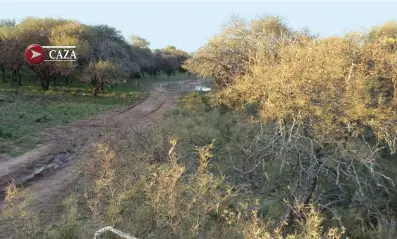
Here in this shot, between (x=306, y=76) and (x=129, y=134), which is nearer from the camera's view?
(x=306, y=76)

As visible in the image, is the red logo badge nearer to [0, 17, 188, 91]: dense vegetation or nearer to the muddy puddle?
[0, 17, 188, 91]: dense vegetation

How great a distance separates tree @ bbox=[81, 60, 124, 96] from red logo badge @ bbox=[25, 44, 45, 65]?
3.59m

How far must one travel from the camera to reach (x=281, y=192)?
10.4 m

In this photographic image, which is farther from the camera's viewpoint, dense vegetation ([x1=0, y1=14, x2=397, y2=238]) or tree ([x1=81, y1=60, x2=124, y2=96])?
tree ([x1=81, y1=60, x2=124, y2=96])

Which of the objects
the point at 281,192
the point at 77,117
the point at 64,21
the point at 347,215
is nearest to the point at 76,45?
the point at 64,21

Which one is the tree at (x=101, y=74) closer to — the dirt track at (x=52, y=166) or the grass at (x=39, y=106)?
the grass at (x=39, y=106)

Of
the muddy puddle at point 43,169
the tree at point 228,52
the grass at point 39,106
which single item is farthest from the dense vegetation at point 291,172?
the tree at point 228,52

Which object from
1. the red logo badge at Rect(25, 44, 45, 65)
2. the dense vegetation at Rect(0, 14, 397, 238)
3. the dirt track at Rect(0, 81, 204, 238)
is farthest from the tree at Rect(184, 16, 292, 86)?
the red logo badge at Rect(25, 44, 45, 65)

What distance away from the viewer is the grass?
15.9m

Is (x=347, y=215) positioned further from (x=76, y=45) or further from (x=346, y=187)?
(x=76, y=45)

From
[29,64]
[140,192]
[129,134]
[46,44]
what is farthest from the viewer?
[46,44]

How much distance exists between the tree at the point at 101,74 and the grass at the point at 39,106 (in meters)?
1.28

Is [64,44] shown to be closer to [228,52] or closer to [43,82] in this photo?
[43,82]

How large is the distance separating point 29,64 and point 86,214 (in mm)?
25198
